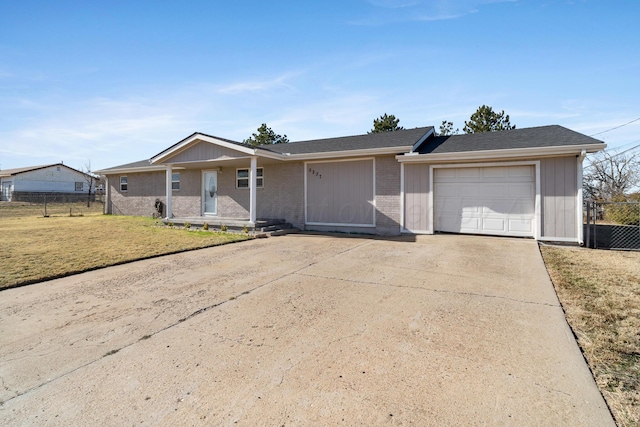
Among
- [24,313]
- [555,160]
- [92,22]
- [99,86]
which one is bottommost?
[24,313]

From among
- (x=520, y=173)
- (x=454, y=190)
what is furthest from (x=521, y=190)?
(x=454, y=190)

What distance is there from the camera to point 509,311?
3.81 metres

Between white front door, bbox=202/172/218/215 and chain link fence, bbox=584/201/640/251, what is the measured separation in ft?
43.5

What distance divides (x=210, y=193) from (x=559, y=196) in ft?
42.8

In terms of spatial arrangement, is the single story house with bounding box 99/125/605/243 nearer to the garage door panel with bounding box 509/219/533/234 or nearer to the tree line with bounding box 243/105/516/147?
the garage door panel with bounding box 509/219/533/234

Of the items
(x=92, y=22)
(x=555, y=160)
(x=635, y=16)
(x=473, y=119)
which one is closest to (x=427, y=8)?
(x=555, y=160)

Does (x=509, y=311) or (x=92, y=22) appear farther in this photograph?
(x=92, y=22)

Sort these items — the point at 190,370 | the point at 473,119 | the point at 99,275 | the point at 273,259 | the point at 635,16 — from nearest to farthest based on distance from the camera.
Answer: the point at 190,370 < the point at 99,275 < the point at 273,259 < the point at 635,16 < the point at 473,119

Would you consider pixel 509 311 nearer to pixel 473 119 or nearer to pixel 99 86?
pixel 99 86

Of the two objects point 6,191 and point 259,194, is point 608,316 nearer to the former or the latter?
point 259,194

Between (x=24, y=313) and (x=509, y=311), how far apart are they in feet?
19.5

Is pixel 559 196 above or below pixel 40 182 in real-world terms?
below

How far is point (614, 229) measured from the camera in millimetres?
11766

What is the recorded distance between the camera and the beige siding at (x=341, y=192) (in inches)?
437
